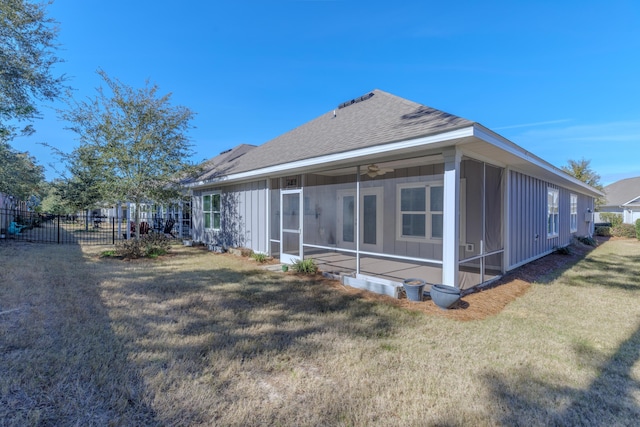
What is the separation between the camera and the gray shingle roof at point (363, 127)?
4.88m

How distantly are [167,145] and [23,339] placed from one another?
7.63 meters

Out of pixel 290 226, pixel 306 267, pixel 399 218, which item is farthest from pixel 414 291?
pixel 290 226

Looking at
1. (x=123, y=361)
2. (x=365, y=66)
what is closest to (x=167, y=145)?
(x=123, y=361)

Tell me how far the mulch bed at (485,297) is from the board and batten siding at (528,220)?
472 mm

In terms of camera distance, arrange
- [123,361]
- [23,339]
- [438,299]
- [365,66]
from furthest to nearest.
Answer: [365,66]
[438,299]
[23,339]
[123,361]

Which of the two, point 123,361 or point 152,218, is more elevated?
point 152,218

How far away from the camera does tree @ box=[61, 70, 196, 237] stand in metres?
8.62

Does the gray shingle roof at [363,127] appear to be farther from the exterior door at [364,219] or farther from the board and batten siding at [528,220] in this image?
the board and batten siding at [528,220]

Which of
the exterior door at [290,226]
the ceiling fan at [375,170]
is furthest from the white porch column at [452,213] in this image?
the exterior door at [290,226]

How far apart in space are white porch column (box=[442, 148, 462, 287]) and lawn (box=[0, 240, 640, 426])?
0.92 m

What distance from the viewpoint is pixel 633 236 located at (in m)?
17.5

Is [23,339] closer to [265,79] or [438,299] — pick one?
[438,299]

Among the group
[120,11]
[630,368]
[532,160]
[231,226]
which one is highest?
[120,11]

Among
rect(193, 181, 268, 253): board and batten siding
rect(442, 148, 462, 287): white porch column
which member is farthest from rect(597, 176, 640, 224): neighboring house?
rect(193, 181, 268, 253): board and batten siding
